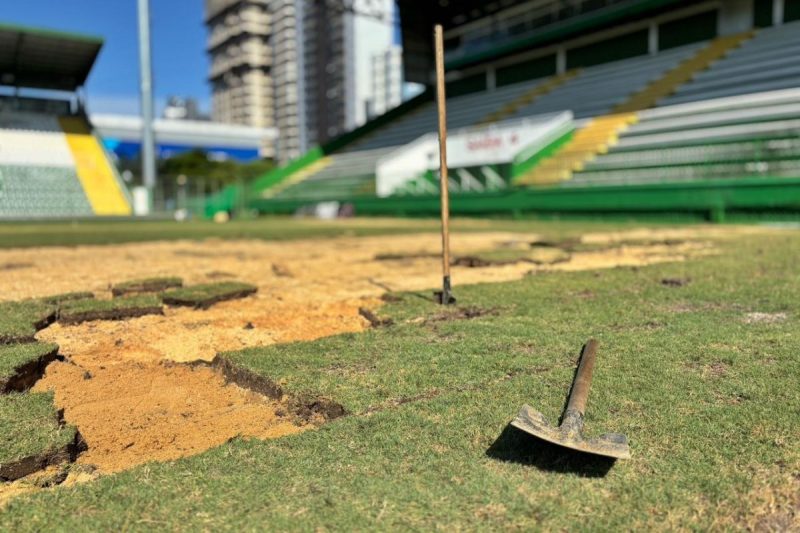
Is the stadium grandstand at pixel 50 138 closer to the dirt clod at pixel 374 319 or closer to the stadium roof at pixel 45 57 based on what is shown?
the stadium roof at pixel 45 57

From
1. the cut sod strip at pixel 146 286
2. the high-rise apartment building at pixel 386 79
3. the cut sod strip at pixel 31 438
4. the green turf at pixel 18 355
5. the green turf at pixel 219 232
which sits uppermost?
the high-rise apartment building at pixel 386 79

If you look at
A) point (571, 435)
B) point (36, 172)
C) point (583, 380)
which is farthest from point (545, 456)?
point (36, 172)

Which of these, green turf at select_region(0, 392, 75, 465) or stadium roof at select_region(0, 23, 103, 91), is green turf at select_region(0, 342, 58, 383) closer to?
green turf at select_region(0, 392, 75, 465)

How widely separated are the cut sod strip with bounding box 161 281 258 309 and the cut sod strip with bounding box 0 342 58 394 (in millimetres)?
1435

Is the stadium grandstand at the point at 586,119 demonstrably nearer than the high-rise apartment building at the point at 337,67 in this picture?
Yes

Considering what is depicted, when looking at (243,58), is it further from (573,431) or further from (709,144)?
(573,431)

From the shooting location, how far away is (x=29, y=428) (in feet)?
7.59

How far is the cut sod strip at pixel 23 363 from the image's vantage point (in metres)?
2.87

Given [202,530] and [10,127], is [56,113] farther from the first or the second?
[202,530]

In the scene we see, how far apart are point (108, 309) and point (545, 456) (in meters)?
3.54

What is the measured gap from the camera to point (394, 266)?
7449 mm

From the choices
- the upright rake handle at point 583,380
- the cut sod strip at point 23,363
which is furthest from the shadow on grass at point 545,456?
the cut sod strip at point 23,363

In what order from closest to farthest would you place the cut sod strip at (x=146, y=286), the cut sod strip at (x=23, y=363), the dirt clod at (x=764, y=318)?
the cut sod strip at (x=23, y=363) → the dirt clod at (x=764, y=318) → the cut sod strip at (x=146, y=286)

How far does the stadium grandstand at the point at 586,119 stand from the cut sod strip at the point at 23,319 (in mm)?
14954
